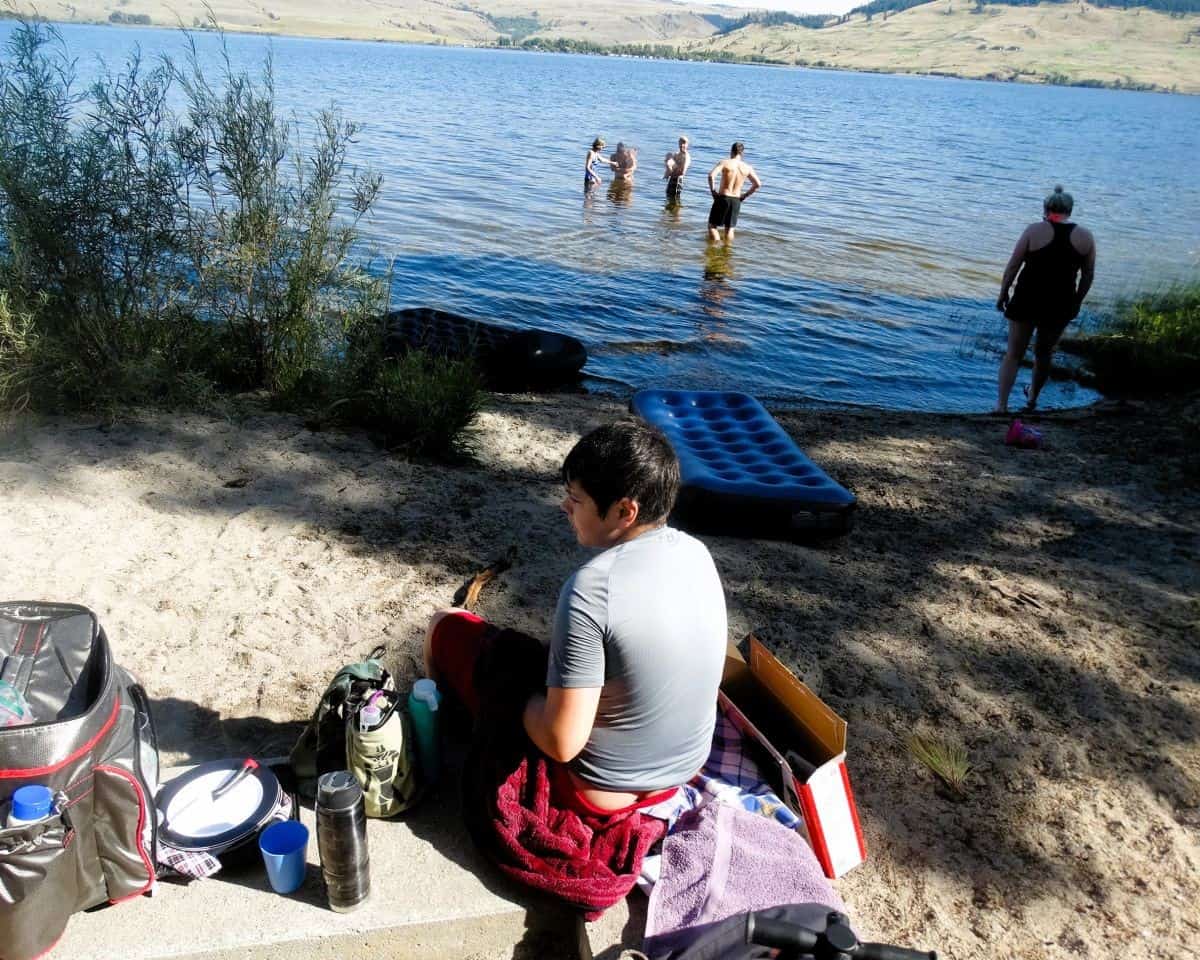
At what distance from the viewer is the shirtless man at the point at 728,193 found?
1642cm

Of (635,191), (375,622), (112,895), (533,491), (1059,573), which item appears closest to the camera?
(112,895)

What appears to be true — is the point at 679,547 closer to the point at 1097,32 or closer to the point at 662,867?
the point at 662,867

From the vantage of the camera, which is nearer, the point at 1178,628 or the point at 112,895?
the point at 112,895

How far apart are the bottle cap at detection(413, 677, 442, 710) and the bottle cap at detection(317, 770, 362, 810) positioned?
0.47m

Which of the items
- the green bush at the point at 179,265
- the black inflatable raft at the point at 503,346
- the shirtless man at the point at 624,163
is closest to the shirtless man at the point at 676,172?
the shirtless man at the point at 624,163

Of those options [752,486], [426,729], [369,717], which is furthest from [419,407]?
[369,717]

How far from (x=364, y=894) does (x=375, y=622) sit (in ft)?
5.34

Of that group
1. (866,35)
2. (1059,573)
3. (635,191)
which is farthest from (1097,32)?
(1059,573)

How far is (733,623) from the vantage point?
438 centimetres

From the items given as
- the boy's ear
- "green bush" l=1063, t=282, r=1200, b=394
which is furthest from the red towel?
"green bush" l=1063, t=282, r=1200, b=394

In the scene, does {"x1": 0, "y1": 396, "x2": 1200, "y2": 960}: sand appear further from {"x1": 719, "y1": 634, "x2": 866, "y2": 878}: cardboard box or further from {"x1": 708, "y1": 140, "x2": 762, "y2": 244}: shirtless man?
{"x1": 708, "y1": 140, "x2": 762, "y2": 244}: shirtless man

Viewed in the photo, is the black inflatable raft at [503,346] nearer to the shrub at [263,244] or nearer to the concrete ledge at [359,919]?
the shrub at [263,244]

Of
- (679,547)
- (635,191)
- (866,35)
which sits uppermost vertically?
(866,35)

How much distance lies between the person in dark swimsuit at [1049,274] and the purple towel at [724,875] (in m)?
6.53
